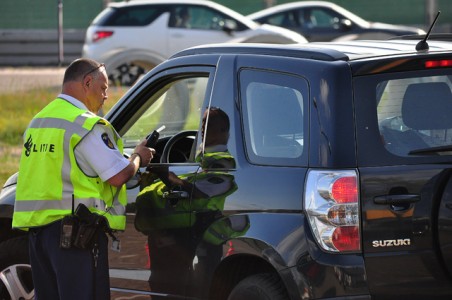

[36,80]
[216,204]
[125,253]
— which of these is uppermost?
[216,204]

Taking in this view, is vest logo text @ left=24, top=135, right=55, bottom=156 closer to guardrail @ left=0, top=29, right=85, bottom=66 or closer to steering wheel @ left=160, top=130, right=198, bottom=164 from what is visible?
steering wheel @ left=160, top=130, right=198, bottom=164

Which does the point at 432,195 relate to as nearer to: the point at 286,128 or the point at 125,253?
the point at 286,128

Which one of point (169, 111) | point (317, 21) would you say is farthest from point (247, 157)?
point (317, 21)

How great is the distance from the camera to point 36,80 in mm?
23625

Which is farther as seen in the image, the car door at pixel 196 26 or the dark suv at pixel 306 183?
the car door at pixel 196 26

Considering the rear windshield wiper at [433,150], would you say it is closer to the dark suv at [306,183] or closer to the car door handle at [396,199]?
the dark suv at [306,183]

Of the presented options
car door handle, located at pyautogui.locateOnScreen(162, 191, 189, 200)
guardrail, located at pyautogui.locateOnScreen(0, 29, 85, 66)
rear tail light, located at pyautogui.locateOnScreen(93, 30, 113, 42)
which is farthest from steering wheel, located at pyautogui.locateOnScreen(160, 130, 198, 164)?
guardrail, located at pyautogui.locateOnScreen(0, 29, 85, 66)

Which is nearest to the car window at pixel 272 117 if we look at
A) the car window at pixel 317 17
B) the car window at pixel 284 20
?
the car window at pixel 284 20

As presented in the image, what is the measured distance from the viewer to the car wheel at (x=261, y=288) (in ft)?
17.3

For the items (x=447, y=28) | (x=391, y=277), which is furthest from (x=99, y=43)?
(x=391, y=277)

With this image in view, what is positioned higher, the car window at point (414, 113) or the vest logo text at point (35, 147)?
the car window at point (414, 113)

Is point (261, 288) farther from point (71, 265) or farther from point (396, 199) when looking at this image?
point (71, 265)

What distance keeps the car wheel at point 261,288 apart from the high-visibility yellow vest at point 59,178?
713 mm

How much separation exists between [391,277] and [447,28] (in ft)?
89.7
